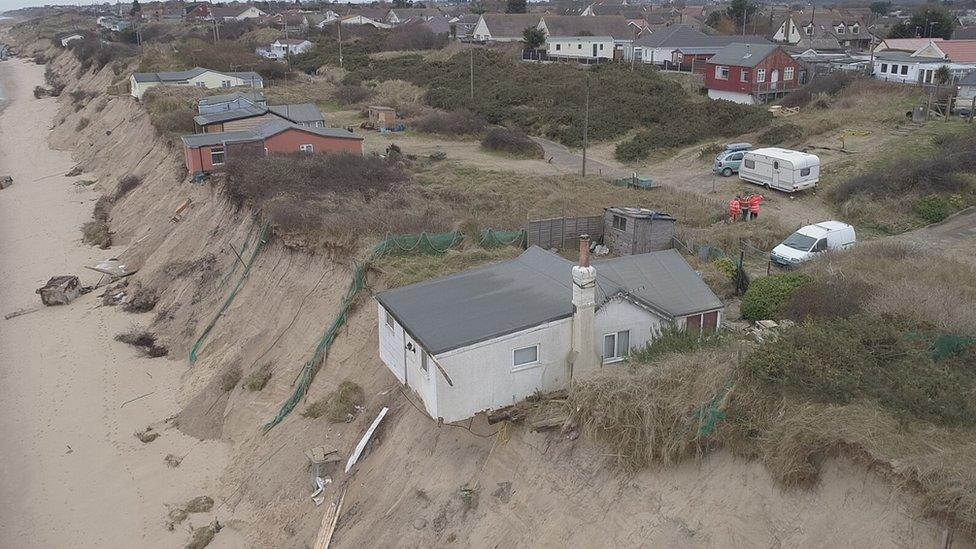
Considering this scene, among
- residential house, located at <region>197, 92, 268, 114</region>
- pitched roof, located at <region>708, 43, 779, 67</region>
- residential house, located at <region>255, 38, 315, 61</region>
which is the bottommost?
residential house, located at <region>197, 92, 268, 114</region>

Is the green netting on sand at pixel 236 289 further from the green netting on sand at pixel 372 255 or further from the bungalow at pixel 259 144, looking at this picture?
the bungalow at pixel 259 144

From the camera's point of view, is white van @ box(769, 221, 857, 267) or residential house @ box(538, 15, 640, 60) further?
residential house @ box(538, 15, 640, 60)

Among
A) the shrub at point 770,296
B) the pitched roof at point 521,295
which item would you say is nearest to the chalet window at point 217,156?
the pitched roof at point 521,295

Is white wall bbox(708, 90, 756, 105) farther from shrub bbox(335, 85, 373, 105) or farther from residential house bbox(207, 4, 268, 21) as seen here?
residential house bbox(207, 4, 268, 21)

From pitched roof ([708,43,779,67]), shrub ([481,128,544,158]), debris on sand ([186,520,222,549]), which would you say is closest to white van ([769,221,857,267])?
debris on sand ([186,520,222,549])

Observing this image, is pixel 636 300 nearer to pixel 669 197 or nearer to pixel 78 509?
pixel 78 509

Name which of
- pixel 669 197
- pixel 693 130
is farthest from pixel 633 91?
pixel 669 197

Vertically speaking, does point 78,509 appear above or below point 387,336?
below

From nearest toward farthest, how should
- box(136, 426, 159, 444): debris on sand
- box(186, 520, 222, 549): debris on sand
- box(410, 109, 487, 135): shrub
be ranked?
1. box(186, 520, 222, 549): debris on sand
2. box(136, 426, 159, 444): debris on sand
3. box(410, 109, 487, 135): shrub

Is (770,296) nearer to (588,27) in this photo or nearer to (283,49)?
(588,27)
